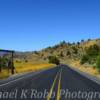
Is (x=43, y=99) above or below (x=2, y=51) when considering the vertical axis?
below

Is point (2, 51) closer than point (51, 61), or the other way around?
point (2, 51)

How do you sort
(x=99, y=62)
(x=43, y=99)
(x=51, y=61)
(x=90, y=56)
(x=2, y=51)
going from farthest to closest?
(x=51, y=61) < (x=90, y=56) < (x=99, y=62) < (x=2, y=51) < (x=43, y=99)

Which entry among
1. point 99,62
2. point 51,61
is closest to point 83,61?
point 99,62

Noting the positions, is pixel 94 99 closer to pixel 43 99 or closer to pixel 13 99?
pixel 43 99

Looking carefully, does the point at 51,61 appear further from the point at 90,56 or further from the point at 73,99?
the point at 73,99

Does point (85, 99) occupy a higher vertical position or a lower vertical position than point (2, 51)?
lower

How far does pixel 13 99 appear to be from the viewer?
55.5ft

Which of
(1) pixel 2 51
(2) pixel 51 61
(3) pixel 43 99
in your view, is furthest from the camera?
(2) pixel 51 61

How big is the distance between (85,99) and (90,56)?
9321 cm

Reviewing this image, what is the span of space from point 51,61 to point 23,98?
550ft

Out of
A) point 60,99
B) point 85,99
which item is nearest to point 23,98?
point 60,99

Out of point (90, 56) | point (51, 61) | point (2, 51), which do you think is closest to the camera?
point (2, 51)

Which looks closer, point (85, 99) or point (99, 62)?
point (85, 99)

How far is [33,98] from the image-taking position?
56.9 feet
